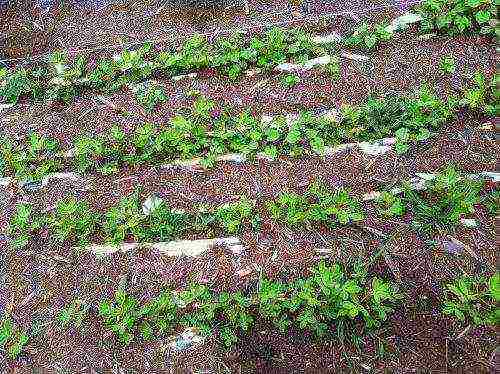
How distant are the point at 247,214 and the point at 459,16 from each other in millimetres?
3156

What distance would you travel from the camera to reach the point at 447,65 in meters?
5.07

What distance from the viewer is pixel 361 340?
142 inches

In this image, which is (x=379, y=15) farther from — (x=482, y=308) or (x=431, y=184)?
(x=482, y=308)

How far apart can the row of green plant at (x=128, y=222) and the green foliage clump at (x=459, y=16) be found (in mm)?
2907

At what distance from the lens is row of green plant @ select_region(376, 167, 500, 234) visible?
405cm

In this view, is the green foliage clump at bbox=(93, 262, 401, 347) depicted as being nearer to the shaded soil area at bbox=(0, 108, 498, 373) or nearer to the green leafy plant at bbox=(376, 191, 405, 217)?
the shaded soil area at bbox=(0, 108, 498, 373)

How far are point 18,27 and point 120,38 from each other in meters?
1.34

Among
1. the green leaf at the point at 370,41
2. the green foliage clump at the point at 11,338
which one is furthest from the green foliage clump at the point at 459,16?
the green foliage clump at the point at 11,338

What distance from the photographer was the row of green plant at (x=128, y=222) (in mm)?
4281

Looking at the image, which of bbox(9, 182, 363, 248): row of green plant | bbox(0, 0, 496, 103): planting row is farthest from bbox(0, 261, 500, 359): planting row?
bbox(0, 0, 496, 103): planting row

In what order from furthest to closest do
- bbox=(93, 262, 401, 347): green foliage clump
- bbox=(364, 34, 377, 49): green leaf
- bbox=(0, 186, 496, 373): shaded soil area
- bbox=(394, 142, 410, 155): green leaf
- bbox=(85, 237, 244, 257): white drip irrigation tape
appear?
bbox=(364, 34, 377, 49): green leaf
bbox=(394, 142, 410, 155): green leaf
bbox=(85, 237, 244, 257): white drip irrigation tape
bbox=(93, 262, 401, 347): green foliage clump
bbox=(0, 186, 496, 373): shaded soil area

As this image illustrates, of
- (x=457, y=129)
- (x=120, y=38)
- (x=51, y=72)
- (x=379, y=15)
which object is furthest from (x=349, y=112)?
(x=51, y=72)

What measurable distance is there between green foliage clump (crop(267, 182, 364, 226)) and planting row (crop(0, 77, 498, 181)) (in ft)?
1.65

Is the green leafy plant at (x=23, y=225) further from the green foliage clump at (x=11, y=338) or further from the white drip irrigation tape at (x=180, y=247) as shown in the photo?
the green foliage clump at (x=11, y=338)
